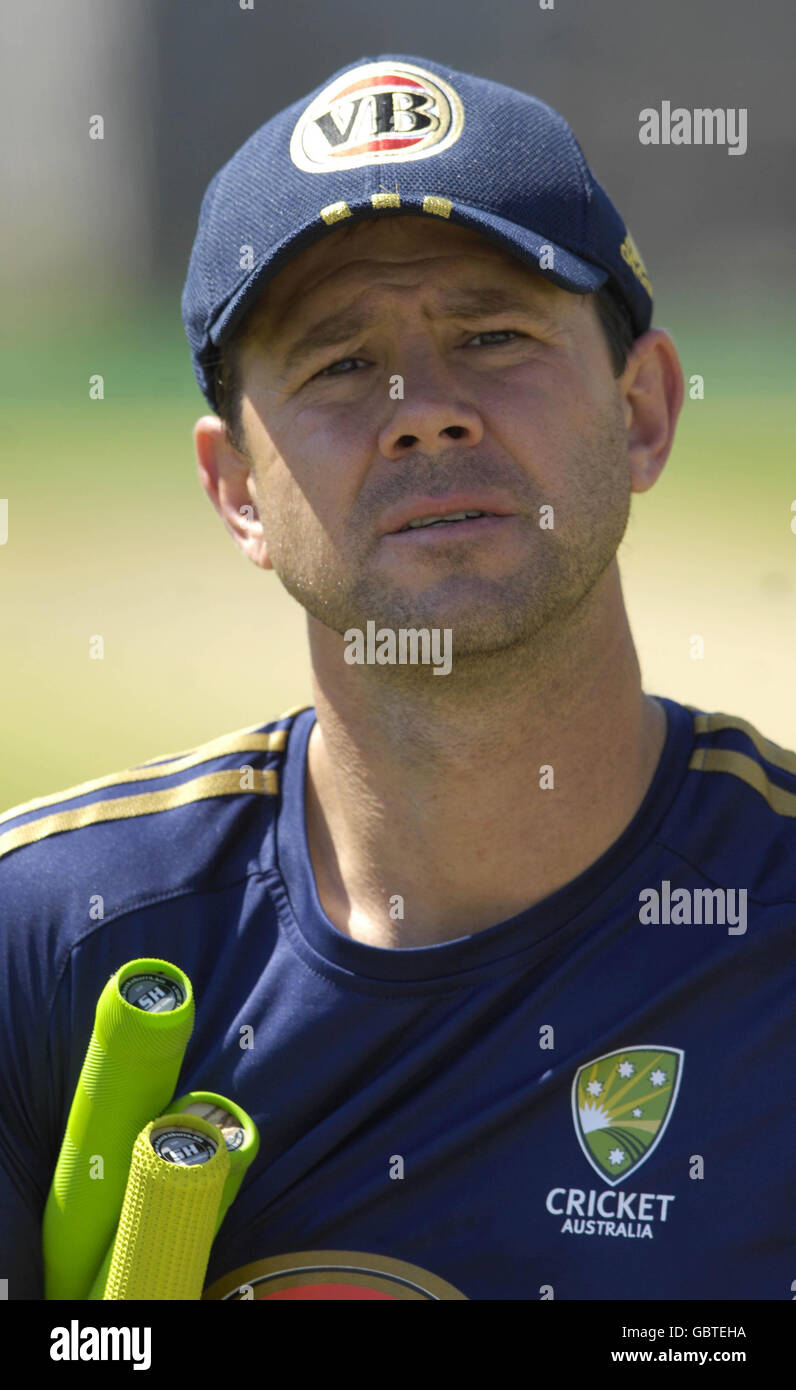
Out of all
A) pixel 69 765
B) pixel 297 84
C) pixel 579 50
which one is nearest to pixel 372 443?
pixel 69 765

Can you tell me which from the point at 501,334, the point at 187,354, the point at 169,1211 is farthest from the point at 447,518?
the point at 187,354

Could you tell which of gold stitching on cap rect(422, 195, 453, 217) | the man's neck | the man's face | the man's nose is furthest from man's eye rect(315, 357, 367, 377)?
the man's neck

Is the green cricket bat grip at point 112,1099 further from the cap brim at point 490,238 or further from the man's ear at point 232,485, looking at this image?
the cap brim at point 490,238

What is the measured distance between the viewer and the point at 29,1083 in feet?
6.64

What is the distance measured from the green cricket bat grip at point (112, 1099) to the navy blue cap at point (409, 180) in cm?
89

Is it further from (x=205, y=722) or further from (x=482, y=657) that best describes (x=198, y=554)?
(x=482, y=657)

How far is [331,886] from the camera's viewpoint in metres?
2.14

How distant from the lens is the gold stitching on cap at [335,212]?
78.0 inches

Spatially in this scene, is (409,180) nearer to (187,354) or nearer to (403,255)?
(403,255)

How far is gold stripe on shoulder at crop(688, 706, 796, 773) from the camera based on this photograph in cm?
214

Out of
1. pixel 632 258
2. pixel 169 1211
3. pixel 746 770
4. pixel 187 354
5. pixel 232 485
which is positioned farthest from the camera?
pixel 187 354

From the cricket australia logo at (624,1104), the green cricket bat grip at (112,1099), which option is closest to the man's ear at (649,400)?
the cricket australia logo at (624,1104)

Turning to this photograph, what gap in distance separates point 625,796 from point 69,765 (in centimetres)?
492

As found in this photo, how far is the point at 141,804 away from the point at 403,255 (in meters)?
0.83
